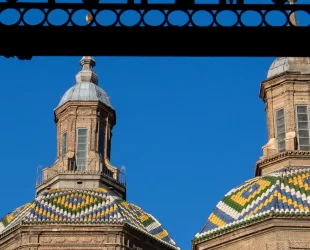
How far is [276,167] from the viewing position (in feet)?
84.7

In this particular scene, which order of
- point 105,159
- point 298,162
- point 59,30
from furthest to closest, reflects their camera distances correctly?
Result: point 105,159 < point 298,162 < point 59,30

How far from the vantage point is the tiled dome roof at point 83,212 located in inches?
987

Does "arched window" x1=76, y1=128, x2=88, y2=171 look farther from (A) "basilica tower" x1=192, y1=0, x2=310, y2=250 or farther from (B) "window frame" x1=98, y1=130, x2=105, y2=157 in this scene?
(A) "basilica tower" x1=192, y1=0, x2=310, y2=250

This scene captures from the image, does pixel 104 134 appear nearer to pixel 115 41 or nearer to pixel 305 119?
pixel 305 119

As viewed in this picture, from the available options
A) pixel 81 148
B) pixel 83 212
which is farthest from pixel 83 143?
pixel 83 212

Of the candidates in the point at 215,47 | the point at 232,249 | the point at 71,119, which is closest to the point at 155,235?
the point at 232,249

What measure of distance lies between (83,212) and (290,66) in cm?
800

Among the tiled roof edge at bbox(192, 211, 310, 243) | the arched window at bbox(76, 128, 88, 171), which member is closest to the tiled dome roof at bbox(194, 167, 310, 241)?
the tiled roof edge at bbox(192, 211, 310, 243)

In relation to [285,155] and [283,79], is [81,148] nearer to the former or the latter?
[283,79]

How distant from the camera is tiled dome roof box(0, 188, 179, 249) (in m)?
25.1

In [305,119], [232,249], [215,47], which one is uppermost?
[305,119]

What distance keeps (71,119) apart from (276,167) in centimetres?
758

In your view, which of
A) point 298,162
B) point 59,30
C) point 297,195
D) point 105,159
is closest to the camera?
point 59,30

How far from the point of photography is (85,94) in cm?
3052
